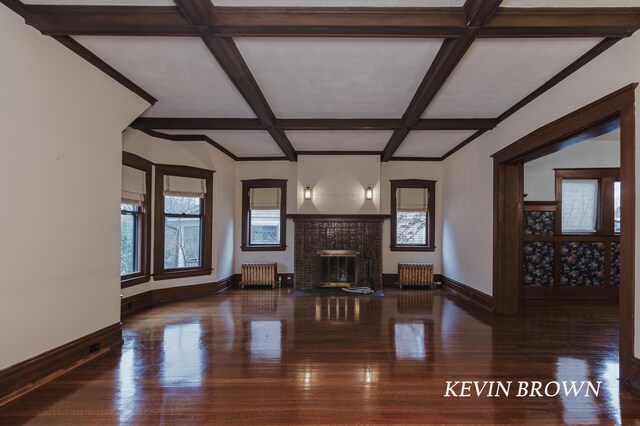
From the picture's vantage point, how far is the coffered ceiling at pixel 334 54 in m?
2.41

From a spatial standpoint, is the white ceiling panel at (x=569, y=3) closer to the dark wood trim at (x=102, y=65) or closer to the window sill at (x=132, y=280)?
the dark wood trim at (x=102, y=65)

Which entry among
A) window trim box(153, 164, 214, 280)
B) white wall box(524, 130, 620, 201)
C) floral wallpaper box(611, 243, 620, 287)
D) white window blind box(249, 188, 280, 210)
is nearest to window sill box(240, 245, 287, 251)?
white window blind box(249, 188, 280, 210)

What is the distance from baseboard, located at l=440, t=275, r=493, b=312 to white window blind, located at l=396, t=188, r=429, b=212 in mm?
1695

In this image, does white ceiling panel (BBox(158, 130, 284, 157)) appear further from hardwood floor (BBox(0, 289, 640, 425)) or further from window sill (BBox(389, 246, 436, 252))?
window sill (BBox(389, 246, 436, 252))

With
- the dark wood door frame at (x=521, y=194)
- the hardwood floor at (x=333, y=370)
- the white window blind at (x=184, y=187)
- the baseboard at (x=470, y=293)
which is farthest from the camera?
the white window blind at (x=184, y=187)

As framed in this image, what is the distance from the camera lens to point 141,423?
210 centimetres

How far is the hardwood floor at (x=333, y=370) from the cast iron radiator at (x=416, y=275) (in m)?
2.03

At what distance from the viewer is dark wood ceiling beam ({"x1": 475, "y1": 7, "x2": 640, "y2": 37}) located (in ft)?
7.91

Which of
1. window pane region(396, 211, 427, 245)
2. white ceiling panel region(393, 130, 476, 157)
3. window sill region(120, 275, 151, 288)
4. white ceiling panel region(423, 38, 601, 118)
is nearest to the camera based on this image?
white ceiling panel region(423, 38, 601, 118)

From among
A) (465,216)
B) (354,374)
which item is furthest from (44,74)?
(465,216)

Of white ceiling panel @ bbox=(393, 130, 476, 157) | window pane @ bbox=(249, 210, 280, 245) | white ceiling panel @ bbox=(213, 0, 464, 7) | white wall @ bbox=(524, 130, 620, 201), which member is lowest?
window pane @ bbox=(249, 210, 280, 245)

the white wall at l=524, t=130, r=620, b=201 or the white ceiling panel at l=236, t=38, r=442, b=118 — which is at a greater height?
the white ceiling panel at l=236, t=38, r=442, b=118

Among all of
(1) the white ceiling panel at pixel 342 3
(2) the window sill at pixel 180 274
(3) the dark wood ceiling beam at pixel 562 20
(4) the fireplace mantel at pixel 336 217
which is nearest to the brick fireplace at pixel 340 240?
(4) the fireplace mantel at pixel 336 217

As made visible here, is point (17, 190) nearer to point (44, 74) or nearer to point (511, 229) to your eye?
point (44, 74)
